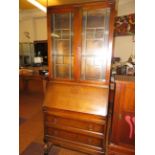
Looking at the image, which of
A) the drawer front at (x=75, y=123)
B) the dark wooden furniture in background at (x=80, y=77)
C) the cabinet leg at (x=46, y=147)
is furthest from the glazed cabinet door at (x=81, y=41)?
the cabinet leg at (x=46, y=147)

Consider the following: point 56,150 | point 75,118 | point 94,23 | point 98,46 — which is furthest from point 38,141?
point 94,23

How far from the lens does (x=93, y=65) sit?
1.97 metres

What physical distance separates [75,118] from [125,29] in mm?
3574

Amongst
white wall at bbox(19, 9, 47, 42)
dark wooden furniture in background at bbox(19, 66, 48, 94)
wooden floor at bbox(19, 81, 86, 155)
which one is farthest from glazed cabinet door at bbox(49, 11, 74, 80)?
white wall at bbox(19, 9, 47, 42)

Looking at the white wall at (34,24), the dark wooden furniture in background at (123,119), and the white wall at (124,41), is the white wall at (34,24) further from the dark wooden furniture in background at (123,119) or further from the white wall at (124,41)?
the dark wooden furniture in background at (123,119)

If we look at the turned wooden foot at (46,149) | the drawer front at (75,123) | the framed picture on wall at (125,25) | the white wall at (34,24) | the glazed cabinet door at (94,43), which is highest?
the white wall at (34,24)

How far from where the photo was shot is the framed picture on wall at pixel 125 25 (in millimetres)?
4195

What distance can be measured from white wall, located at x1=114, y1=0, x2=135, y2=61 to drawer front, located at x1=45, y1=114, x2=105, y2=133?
3282 millimetres

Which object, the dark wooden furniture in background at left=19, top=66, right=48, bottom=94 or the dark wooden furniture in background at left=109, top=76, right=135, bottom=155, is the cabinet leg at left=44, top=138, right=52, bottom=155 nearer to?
the dark wooden furniture in background at left=109, top=76, right=135, bottom=155

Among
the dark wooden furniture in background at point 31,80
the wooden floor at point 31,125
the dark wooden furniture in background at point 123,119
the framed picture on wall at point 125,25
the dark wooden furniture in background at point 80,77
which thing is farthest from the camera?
the dark wooden furniture in background at point 31,80

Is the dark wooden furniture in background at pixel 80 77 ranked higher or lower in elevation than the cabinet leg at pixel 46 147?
higher

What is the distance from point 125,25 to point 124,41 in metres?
0.48
